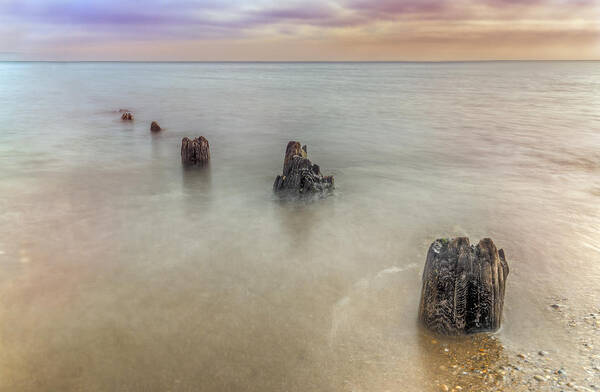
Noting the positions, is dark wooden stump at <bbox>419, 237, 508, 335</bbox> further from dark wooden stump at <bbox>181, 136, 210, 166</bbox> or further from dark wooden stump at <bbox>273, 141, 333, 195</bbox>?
dark wooden stump at <bbox>181, 136, 210, 166</bbox>

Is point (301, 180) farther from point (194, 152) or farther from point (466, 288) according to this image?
point (466, 288)

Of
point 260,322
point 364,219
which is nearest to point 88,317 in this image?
point 260,322

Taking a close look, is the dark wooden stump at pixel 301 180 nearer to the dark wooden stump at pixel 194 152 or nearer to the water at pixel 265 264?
the water at pixel 265 264

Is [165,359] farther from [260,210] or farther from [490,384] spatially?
[260,210]

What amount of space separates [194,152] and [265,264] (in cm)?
580

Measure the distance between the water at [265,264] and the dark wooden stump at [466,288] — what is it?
7.3 inches

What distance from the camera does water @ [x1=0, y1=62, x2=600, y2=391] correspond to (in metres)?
3.67

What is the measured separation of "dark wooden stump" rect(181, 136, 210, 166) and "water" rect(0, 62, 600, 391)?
526 millimetres

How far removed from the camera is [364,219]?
7.23m

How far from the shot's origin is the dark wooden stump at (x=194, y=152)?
10.5 m

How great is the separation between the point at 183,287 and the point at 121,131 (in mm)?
13106

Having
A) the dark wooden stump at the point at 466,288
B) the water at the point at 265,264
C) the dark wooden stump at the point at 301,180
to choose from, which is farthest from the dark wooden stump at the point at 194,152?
the dark wooden stump at the point at 466,288

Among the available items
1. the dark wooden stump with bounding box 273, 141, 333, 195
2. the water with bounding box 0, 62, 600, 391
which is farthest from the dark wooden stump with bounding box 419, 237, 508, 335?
the dark wooden stump with bounding box 273, 141, 333, 195

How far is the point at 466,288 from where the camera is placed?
12.9ft
